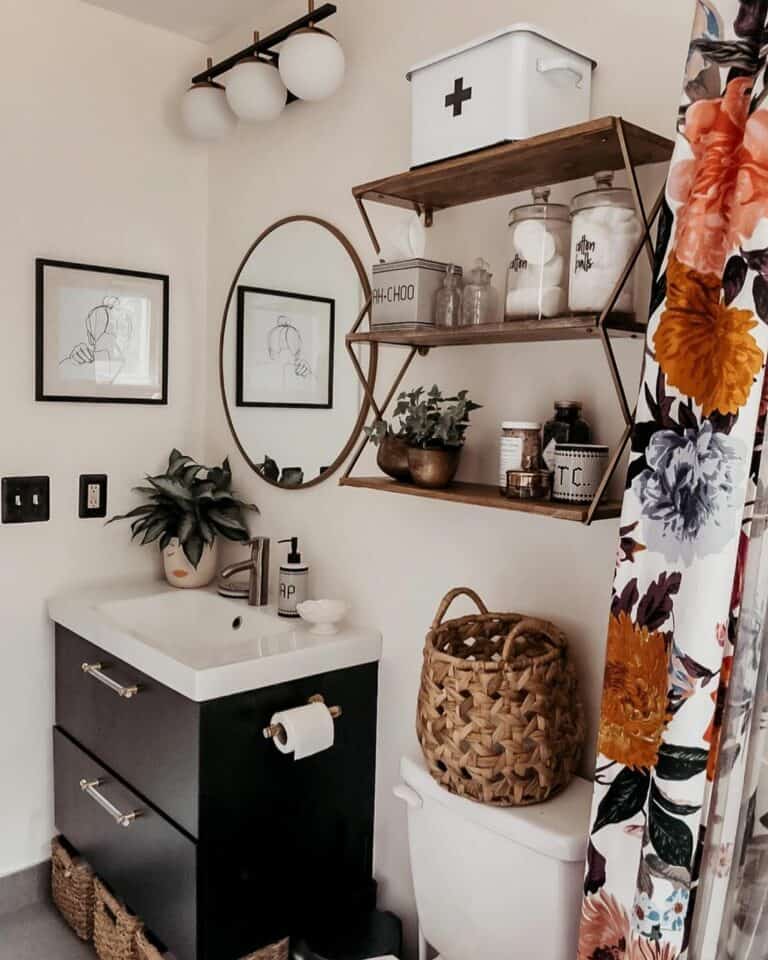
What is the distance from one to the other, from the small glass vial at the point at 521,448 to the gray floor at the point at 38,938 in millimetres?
1702

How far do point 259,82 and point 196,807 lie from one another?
1.66 meters

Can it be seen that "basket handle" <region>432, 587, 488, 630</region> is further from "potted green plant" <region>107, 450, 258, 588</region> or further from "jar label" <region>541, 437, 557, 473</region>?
"potted green plant" <region>107, 450, 258, 588</region>

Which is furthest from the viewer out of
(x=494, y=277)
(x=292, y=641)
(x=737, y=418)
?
(x=292, y=641)

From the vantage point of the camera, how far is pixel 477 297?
153 cm

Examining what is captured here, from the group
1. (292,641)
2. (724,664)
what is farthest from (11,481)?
(724,664)

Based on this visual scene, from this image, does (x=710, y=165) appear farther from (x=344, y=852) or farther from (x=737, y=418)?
(x=344, y=852)

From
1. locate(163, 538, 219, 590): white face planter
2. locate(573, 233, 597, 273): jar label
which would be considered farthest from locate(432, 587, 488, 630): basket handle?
locate(163, 538, 219, 590): white face planter

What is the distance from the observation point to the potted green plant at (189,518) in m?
2.33

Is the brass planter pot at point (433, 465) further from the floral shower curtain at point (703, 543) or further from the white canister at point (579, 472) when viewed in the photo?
the floral shower curtain at point (703, 543)

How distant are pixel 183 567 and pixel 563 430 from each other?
133 cm

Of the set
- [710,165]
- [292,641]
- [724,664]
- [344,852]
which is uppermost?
[710,165]

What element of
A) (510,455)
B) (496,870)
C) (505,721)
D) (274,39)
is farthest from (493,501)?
(274,39)

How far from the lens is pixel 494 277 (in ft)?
5.44

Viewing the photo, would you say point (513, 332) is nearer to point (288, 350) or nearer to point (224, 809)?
point (288, 350)
